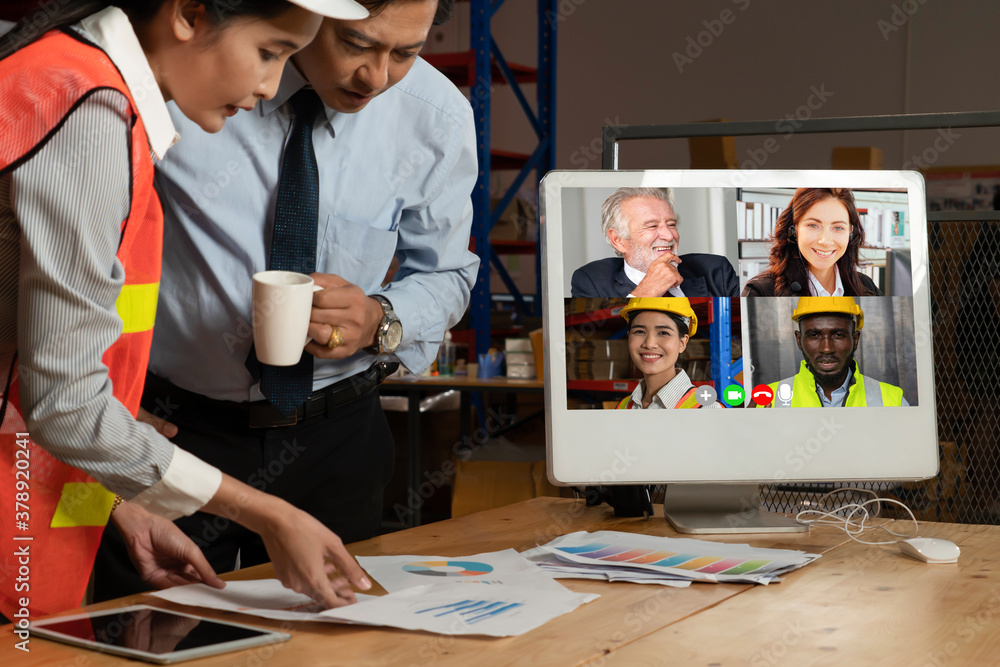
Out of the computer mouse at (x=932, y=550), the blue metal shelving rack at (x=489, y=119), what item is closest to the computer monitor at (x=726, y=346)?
the computer mouse at (x=932, y=550)

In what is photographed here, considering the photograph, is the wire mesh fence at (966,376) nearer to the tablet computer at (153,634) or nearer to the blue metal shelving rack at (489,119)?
the tablet computer at (153,634)

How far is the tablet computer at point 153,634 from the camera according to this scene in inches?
30.0

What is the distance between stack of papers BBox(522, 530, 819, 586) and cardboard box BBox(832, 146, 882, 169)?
3169 mm

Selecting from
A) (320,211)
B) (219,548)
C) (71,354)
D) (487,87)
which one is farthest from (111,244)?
Result: (487,87)

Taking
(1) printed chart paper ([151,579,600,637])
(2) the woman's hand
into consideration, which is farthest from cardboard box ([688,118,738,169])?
(2) the woman's hand

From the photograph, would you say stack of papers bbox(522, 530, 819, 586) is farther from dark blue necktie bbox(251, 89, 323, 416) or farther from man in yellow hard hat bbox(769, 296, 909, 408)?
dark blue necktie bbox(251, 89, 323, 416)

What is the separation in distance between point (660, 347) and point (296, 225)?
541mm

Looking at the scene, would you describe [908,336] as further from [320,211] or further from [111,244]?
[111,244]

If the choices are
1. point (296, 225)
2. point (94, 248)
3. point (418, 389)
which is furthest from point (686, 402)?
point (418, 389)

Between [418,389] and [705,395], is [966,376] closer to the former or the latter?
[705,395]

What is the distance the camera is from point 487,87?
170 inches

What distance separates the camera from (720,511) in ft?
4.44

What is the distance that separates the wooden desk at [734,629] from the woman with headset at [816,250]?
0.36 metres

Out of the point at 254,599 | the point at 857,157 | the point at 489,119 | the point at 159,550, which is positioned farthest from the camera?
the point at 489,119
